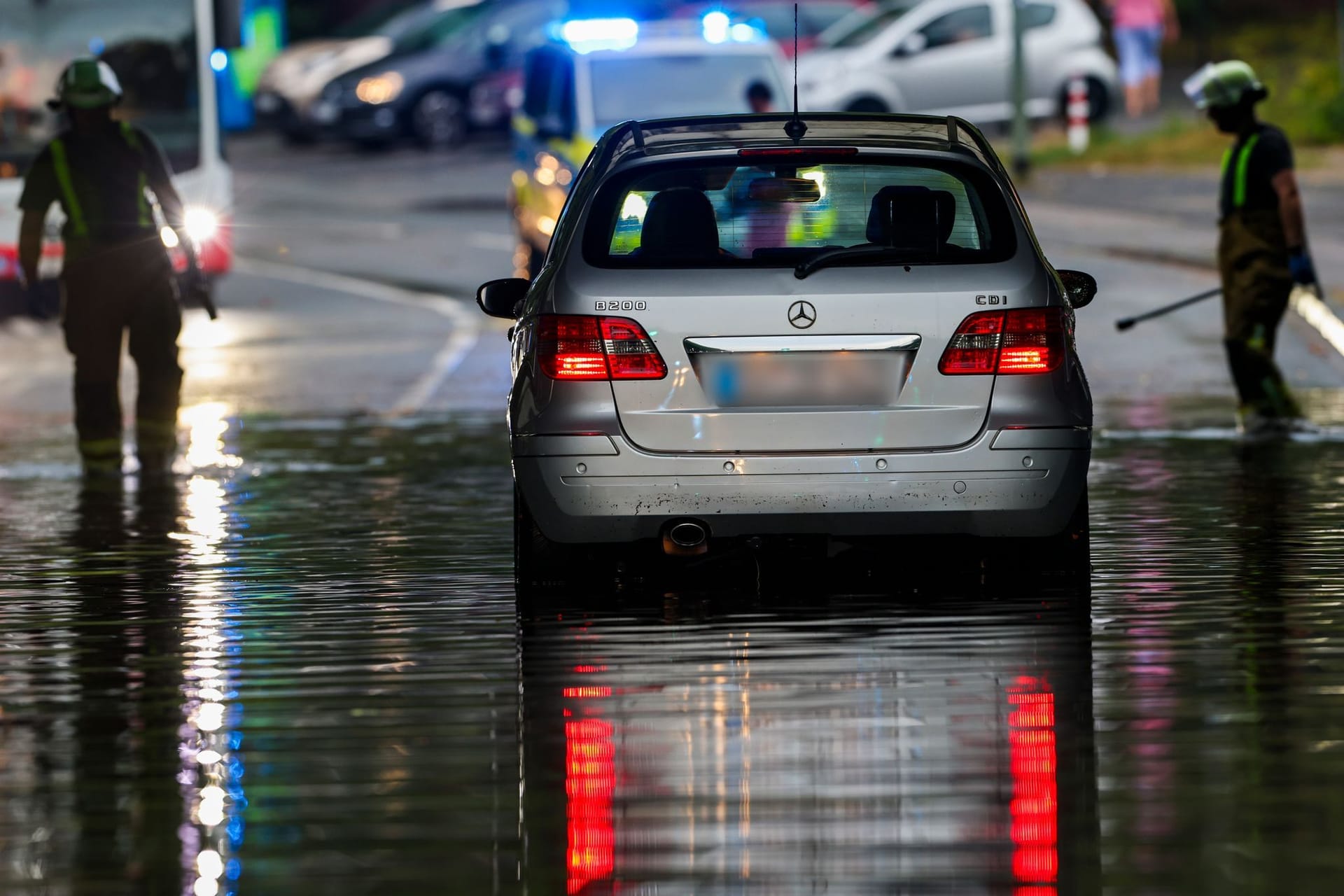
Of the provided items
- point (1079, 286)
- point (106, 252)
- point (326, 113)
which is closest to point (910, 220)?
point (1079, 286)

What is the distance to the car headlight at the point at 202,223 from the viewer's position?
22656mm

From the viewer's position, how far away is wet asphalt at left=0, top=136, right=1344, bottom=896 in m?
5.83

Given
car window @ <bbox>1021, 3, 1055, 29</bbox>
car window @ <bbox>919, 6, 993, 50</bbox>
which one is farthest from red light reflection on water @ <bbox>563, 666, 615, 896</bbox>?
car window @ <bbox>1021, 3, 1055, 29</bbox>

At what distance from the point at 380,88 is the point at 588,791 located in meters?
32.1

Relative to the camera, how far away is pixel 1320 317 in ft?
64.2

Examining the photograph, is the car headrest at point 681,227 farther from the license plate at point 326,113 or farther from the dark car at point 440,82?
the license plate at point 326,113

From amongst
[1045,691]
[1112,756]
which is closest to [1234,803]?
[1112,756]

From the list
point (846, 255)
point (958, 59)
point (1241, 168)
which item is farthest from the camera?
point (958, 59)

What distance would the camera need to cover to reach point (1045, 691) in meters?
7.57

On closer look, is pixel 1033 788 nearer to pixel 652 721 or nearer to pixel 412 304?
pixel 652 721

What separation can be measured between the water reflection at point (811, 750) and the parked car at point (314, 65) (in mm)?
30055

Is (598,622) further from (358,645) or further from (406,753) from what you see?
(406,753)

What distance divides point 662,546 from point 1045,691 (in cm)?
158

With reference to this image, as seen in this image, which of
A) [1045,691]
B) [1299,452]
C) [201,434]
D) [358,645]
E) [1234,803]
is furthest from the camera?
[201,434]
